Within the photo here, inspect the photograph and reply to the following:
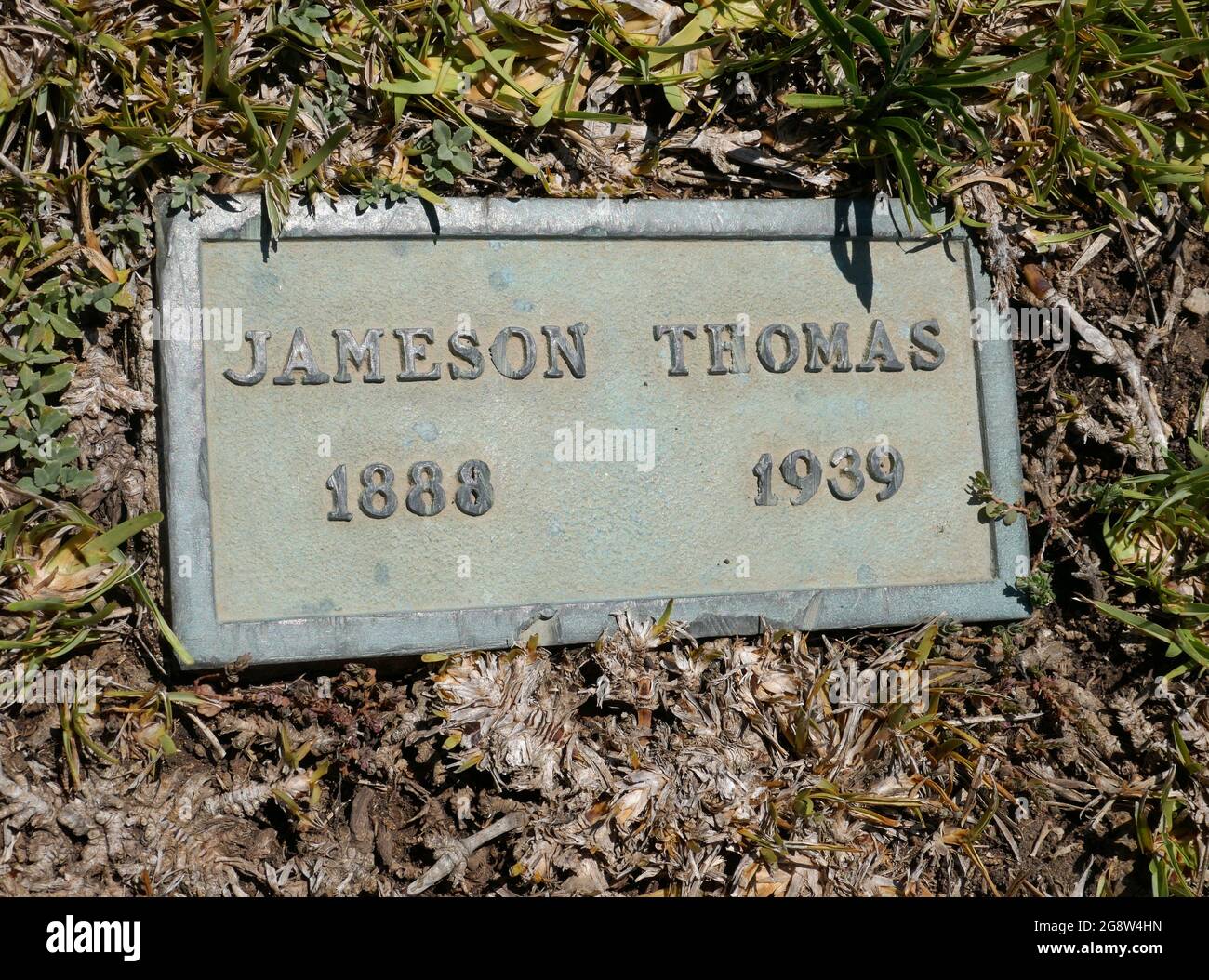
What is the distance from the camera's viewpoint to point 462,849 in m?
2.53

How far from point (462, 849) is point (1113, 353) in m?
2.28

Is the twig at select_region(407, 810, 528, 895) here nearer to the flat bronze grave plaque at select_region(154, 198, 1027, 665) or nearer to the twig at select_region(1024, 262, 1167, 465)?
the flat bronze grave plaque at select_region(154, 198, 1027, 665)

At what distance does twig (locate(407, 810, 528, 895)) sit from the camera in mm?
2508

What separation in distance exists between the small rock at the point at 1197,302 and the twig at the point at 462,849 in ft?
7.92

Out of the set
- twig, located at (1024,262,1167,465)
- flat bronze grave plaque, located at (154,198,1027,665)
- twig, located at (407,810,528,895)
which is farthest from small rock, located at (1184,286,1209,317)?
twig, located at (407,810,528,895)

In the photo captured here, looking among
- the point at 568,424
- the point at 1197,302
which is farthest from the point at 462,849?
the point at 1197,302

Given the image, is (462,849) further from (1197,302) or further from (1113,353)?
(1197,302)

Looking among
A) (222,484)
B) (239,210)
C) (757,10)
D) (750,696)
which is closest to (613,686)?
(750,696)

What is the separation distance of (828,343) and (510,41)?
46.1 inches

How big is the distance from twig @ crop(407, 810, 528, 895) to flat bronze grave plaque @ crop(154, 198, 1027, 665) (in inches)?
18.1

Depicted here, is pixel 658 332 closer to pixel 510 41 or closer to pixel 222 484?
pixel 510 41

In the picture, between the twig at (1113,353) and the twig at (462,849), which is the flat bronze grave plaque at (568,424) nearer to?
the twig at (1113,353)

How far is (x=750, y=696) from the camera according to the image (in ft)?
8.68

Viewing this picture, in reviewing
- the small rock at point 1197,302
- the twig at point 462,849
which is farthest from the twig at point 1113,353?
the twig at point 462,849
